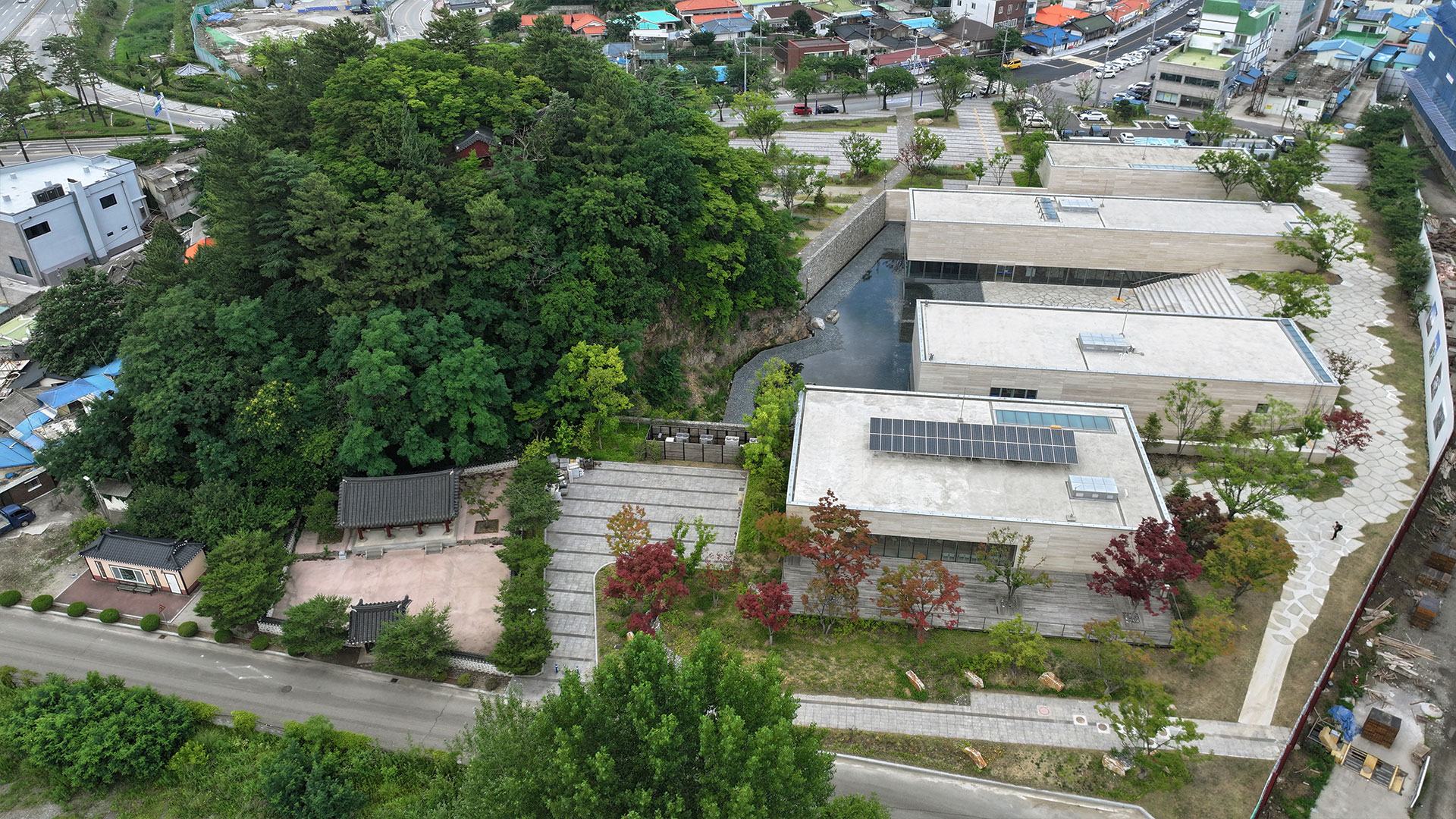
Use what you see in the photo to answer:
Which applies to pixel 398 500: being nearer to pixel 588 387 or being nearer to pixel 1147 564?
pixel 588 387

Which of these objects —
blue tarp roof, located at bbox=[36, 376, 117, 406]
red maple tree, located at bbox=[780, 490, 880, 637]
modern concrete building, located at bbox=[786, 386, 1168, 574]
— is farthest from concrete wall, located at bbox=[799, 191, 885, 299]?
blue tarp roof, located at bbox=[36, 376, 117, 406]

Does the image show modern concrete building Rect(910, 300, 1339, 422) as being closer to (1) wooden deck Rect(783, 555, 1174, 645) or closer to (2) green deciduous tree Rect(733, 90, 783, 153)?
(1) wooden deck Rect(783, 555, 1174, 645)

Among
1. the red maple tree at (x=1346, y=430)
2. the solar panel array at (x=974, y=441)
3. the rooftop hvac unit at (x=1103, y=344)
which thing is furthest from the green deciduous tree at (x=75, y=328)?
the red maple tree at (x=1346, y=430)

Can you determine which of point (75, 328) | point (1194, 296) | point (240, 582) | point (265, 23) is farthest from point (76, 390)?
point (265, 23)

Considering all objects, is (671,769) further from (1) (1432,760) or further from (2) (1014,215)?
(2) (1014,215)

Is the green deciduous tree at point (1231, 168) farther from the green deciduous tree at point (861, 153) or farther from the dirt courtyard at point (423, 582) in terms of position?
the dirt courtyard at point (423, 582)

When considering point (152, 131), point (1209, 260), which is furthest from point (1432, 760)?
point (152, 131)
